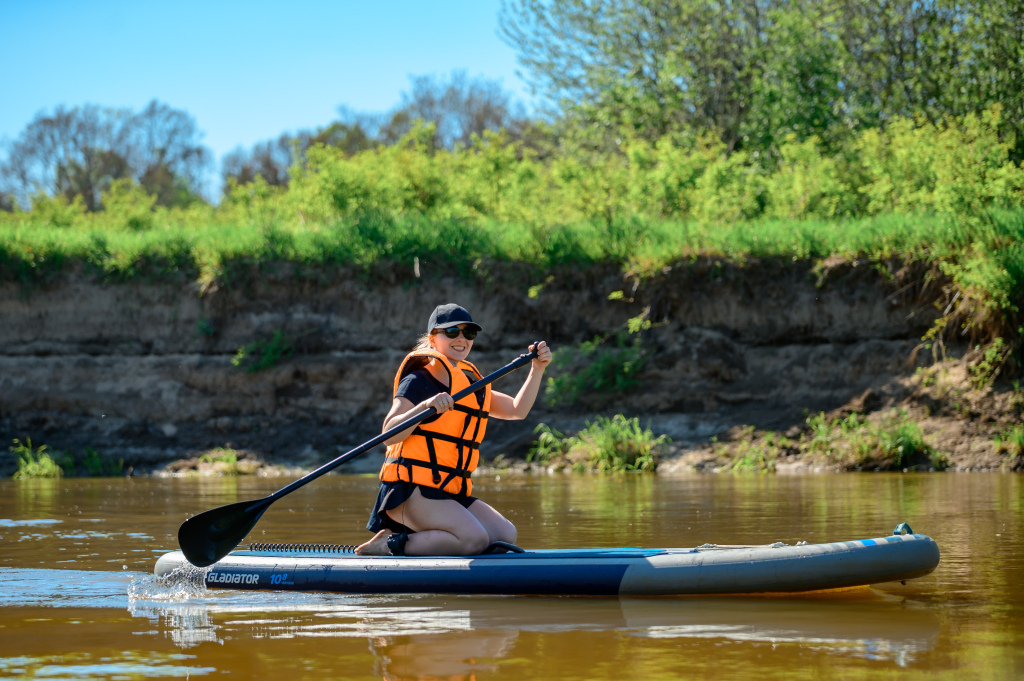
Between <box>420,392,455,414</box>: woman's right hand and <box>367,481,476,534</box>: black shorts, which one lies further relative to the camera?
<box>367,481,476,534</box>: black shorts

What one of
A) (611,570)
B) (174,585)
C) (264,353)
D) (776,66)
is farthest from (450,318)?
(776,66)

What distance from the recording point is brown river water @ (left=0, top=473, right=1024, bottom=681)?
3445mm

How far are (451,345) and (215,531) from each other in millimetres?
1569

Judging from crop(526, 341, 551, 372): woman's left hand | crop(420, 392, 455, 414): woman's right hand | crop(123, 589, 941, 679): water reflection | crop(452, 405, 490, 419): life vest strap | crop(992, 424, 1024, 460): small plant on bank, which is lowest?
crop(123, 589, 941, 679): water reflection

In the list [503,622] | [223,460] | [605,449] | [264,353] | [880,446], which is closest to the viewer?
[503,622]

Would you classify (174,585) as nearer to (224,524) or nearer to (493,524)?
(224,524)

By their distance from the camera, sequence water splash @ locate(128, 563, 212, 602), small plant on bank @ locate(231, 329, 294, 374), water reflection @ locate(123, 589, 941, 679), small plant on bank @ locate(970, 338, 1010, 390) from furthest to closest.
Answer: small plant on bank @ locate(231, 329, 294, 374), small plant on bank @ locate(970, 338, 1010, 390), water splash @ locate(128, 563, 212, 602), water reflection @ locate(123, 589, 941, 679)

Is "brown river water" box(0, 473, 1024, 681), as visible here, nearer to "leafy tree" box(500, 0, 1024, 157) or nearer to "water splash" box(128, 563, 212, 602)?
"water splash" box(128, 563, 212, 602)

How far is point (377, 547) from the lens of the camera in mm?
5301

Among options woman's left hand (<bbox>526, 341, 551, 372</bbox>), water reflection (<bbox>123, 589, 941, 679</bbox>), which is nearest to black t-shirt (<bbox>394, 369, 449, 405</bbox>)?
woman's left hand (<bbox>526, 341, 551, 372</bbox>)

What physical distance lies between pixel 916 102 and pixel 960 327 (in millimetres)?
7762

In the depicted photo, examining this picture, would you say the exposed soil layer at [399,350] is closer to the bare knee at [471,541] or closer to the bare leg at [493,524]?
the bare leg at [493,524]

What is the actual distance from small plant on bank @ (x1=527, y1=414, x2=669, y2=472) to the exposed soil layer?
36cm

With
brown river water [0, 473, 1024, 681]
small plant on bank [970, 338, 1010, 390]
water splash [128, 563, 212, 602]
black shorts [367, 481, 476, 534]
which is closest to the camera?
brown river water [0, 473, 1024, 681]
